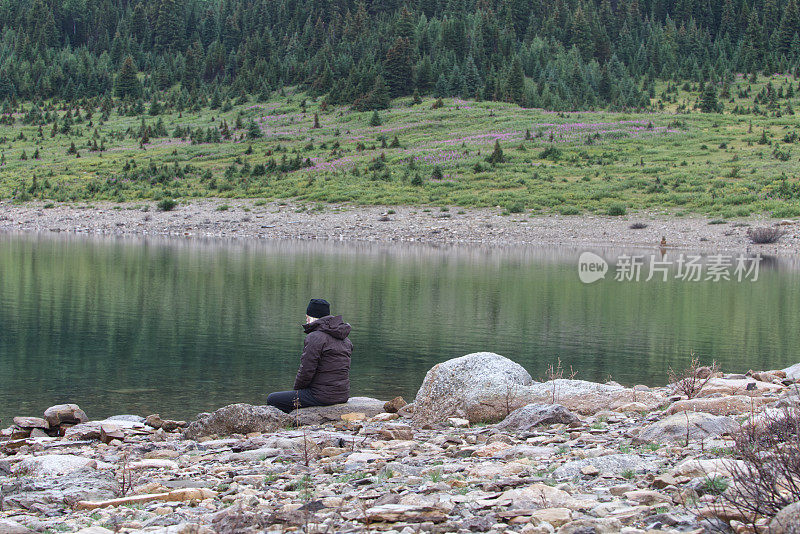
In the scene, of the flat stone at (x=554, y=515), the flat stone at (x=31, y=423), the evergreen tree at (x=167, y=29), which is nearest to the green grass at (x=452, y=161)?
the flat stone at (x=31, y=423)

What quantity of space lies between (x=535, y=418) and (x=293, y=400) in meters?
3.37

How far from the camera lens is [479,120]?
92000mm

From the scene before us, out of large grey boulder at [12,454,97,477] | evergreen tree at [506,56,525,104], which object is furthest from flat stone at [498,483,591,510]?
evergreen tree at [506,56,525,104]

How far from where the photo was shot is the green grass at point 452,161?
59.3 metres

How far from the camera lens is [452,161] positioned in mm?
72938

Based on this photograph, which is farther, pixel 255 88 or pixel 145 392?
pixel 255 88

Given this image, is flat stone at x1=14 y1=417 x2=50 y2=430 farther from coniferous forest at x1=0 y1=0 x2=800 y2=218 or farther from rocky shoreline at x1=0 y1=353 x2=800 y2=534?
coniferous forest at x1=0 y1=0 x2=800 y2=218

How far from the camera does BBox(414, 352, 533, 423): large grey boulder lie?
1188cm

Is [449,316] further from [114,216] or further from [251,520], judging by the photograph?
[114,216]

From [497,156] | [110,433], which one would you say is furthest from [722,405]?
[497,156]

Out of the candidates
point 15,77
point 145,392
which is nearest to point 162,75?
point 15,77

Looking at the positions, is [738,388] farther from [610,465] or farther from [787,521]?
[787,521]

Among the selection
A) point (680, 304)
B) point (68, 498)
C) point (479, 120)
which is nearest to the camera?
point (68, 498)

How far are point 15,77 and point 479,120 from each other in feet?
272
